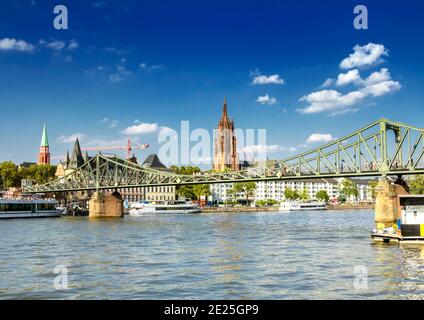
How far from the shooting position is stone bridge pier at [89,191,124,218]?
122m

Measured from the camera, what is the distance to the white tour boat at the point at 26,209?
11406cm

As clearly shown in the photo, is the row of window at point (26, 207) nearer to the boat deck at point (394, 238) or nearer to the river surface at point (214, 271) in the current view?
the river surface at point (214, 271)

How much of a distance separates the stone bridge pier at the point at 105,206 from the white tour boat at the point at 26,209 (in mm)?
11232

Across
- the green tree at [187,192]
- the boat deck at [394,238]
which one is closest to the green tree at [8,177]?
the green tree at [187,192]

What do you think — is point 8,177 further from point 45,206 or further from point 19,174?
point 45,206

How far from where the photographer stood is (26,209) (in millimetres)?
120375

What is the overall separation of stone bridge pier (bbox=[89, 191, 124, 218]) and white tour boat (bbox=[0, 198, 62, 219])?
36.9 feet

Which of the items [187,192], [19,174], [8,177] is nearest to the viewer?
[8,177]

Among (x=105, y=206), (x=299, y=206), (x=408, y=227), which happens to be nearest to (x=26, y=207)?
(x=105, y=206)

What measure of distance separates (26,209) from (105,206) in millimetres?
17347

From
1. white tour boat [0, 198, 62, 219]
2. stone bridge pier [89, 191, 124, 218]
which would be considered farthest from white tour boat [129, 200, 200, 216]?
white tour boat [0, 198, 62, 219]
